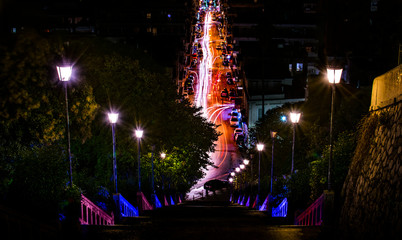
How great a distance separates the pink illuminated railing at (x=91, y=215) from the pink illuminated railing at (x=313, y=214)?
6619 mm

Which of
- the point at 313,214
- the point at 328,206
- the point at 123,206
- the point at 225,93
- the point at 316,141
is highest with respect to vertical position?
the point at 225,93

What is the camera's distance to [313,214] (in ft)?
43.4

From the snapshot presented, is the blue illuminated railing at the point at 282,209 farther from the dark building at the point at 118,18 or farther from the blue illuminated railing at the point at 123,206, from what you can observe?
the dark building at the point at 118,18

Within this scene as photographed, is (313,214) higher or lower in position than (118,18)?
lower

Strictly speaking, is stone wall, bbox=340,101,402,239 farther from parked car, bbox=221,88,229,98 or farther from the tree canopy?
parked car, bbox=221,88,229,98

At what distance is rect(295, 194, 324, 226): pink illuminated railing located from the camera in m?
12.5

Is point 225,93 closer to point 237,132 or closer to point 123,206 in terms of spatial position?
point 237,132

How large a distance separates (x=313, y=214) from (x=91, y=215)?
7046 millimetres

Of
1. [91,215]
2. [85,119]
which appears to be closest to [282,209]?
[91,215]

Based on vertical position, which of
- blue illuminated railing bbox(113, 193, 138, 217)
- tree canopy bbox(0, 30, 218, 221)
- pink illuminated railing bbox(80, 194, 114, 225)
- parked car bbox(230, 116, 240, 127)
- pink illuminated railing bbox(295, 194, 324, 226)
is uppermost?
parked car bbox(230, 116, 240, 127)

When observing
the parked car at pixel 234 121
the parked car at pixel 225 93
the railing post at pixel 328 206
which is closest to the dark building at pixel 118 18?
the parked car at pixel 225 93

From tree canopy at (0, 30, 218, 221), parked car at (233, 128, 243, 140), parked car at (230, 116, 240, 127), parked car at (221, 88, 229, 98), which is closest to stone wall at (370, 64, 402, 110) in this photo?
tree canopy at (0, 30, 218, 221)

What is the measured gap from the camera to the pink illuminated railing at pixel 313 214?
12505 millimetres

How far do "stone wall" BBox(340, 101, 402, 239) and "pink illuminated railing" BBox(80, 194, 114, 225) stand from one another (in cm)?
754
